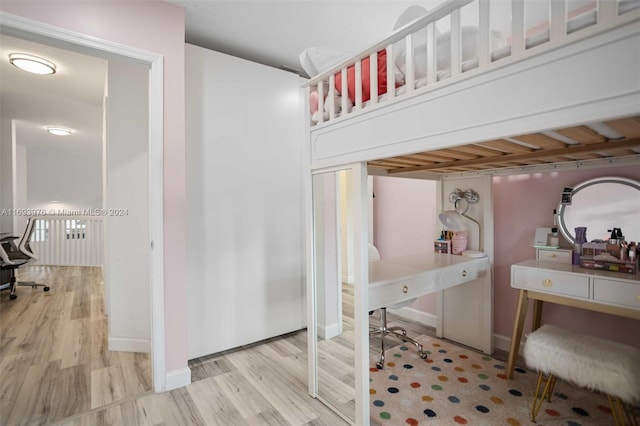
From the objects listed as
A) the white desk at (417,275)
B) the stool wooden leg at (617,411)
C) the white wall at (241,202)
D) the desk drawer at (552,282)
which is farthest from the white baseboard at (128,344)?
the stool wooden leg at (617,411)

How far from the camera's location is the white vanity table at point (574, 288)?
1.54 m

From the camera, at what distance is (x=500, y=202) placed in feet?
7.97

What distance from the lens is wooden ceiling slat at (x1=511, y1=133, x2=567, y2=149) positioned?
118 centimetres

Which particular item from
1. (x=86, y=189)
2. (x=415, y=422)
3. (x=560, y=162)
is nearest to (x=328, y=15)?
(x=560, y=162)

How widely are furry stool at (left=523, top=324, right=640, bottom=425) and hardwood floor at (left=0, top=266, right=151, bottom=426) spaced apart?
237cm

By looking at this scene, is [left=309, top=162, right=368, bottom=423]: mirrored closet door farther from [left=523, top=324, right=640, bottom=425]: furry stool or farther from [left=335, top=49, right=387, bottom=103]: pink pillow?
[left=523, top=324, right=640, bottom=425]: furry stool

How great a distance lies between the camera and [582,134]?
1172 millimetres

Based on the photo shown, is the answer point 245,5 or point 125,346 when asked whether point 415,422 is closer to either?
point 125,346

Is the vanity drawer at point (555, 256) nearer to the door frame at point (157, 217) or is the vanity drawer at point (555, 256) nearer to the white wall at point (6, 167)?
the door frame at point (157, 217)

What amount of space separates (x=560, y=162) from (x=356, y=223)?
1.56 meters

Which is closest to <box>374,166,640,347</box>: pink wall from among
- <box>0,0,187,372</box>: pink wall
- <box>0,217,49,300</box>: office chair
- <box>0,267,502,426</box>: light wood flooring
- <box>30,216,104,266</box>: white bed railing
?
<box>0,267,502,426</box>: light wood flooring

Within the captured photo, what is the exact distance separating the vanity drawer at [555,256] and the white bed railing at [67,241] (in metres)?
6.83

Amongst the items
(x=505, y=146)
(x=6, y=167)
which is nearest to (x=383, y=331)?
(x=505, y=146)

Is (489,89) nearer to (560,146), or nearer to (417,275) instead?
(560,146)
